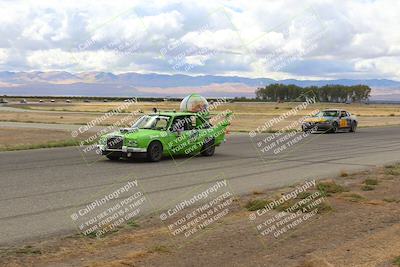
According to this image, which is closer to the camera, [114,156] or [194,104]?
[114,156]

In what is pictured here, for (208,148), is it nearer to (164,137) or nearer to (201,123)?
(201,123)

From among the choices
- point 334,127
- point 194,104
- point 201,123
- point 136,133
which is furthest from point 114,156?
point 334,127

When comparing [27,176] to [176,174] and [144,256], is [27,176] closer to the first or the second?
[176,174]

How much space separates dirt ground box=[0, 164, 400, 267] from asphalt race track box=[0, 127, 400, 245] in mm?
904

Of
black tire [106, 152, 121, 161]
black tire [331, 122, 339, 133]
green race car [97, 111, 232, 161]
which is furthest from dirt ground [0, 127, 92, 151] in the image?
black tire [331, 122, 339, 133]

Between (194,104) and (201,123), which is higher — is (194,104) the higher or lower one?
the higher one

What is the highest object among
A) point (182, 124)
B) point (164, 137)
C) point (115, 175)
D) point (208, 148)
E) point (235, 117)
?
point (182, 124)

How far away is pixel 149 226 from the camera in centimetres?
796

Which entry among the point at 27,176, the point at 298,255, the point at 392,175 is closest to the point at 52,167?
the point at 27,176

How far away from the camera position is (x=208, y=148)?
17984mm

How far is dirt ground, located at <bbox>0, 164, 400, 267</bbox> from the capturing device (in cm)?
597

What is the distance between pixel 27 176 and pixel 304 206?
21.5 ft

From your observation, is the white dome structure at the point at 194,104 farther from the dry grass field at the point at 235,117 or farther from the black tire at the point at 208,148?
the black tire at the point at 208,148

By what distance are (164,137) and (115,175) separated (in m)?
3.42
